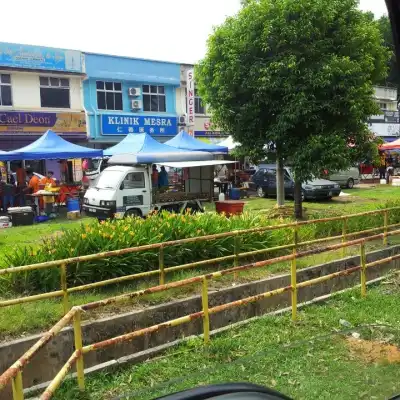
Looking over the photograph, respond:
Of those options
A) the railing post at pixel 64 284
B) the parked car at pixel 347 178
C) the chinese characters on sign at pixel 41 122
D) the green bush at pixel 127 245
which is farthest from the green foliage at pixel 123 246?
the chinese characters on sign at pixel 41 122

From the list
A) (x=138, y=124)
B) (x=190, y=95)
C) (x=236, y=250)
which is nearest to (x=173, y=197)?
(x=236, y=250)

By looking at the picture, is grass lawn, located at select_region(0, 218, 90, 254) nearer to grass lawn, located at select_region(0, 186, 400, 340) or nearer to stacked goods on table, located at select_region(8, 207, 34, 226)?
grass lawn, located at select_region(0, 186, 400, 340)

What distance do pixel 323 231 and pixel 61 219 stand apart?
8.43 m

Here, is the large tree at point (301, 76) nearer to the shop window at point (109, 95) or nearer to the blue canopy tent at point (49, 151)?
the blue canopy tent at point (49, 151)

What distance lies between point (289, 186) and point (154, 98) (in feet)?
40.7

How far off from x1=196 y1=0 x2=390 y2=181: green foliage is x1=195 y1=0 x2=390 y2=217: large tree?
0.07 ft

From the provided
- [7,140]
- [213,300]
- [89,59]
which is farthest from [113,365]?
[89,59]

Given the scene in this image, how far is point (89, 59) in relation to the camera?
24875 millimetres

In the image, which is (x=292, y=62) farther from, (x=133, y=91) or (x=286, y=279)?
(x=133, y=91)

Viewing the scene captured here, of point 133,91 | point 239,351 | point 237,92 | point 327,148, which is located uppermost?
point 133,91

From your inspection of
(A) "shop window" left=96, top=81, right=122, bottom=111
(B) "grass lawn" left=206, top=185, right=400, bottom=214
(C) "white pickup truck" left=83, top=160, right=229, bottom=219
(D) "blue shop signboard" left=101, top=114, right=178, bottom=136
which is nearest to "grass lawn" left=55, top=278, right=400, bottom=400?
(C) "white pickup truck" left=83, top=160, right=229, bottom=219

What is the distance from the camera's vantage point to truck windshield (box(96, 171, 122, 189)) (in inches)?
508

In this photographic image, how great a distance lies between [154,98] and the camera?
91.8ft

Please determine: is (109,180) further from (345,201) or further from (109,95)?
(109,95)
